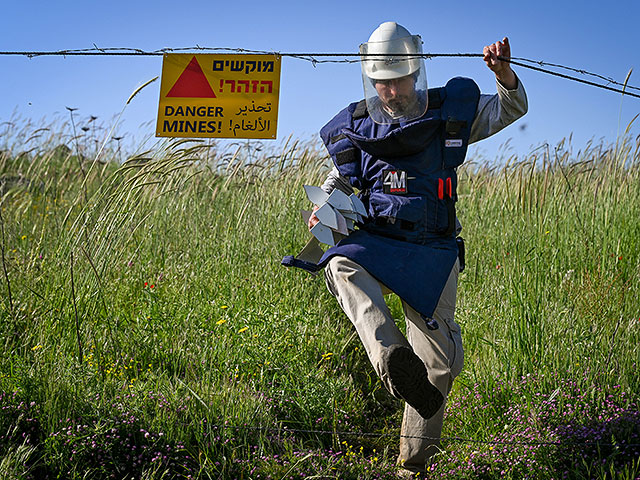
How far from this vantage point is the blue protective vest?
3.05 metres

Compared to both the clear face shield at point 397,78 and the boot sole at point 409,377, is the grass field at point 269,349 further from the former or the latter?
the clear face shield at point 397,78

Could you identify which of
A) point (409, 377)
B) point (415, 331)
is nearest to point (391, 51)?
point (415, 331)

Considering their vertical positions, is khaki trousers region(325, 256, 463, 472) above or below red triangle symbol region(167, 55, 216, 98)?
below

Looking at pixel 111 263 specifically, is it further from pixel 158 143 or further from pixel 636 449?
pixel 636 449

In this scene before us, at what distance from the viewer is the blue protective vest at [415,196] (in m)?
3.05

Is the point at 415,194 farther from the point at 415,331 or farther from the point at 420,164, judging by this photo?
the point at 415,331

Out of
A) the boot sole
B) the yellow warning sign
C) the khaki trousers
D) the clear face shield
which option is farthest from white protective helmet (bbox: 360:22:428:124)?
the boot sole

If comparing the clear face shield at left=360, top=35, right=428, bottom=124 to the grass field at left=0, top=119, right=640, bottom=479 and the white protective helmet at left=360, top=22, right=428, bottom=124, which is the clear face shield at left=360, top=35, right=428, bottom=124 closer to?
the white protective helmet at left=360, top=22, right=428, bottom=124

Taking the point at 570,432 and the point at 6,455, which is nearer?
the point at 6,455

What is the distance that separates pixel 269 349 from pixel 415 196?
51.4 inches

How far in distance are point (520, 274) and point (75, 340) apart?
2837 millimetres

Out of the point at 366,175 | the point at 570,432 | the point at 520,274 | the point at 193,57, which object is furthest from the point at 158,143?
the point at 570,432

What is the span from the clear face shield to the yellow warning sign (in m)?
0.50

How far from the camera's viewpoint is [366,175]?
3.38 m
